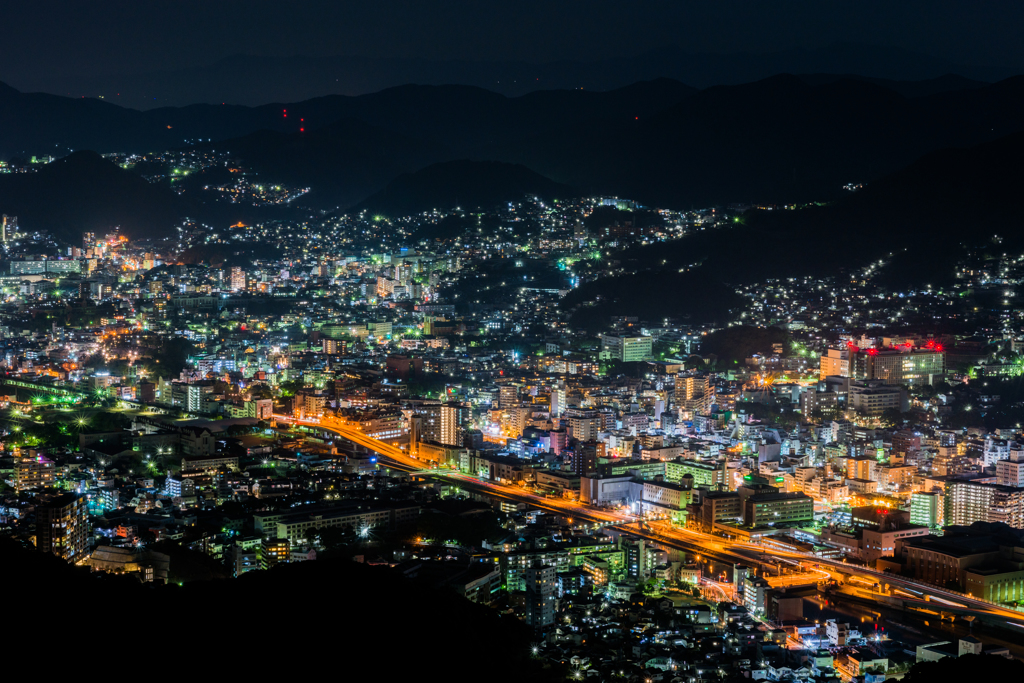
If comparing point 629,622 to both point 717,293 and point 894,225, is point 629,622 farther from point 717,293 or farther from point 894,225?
point 894,225

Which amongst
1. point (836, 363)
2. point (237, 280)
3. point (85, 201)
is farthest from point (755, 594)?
point (85, 201)

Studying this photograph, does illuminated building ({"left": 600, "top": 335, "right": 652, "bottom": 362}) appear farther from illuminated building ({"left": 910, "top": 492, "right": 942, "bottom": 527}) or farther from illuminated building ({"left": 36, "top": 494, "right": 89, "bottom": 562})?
illuminated building ({"left": 36, "top": 494, "right": 89, "bottom": 562})

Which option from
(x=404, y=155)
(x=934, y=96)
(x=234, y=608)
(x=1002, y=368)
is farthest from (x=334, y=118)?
(x=234, y=608)

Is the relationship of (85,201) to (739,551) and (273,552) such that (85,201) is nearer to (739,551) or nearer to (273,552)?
(273,552)

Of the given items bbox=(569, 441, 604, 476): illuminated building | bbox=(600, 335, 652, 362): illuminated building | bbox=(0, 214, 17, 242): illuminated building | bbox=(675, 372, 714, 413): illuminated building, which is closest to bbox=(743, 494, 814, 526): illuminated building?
bbox=(569, 441, 604, 476): illuminated building

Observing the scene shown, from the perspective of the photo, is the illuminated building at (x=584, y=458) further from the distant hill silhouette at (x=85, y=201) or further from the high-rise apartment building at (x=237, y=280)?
the distant hill silhouette at (x=85, y=201)
